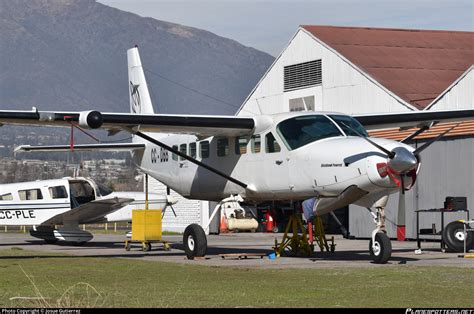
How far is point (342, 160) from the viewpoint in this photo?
21984mm

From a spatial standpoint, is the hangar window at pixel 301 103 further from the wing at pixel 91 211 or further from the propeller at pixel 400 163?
the propeller at pixel 400 163

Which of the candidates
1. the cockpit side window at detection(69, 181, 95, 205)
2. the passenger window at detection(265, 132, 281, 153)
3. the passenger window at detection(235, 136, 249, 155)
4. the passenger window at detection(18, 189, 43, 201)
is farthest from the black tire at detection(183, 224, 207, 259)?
the cockpit side window at detection(69, 181, 95, 205)

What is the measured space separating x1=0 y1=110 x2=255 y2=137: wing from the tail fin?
722cm

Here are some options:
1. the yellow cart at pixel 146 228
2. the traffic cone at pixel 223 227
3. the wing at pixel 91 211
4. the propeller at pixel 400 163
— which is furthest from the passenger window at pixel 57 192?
the traffic cone at pixel 223 227

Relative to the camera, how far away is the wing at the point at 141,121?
23.6 m

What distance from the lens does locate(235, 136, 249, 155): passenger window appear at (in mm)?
25334

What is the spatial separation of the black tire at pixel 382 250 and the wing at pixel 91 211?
44.0 feet

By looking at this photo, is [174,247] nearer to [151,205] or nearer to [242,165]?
[151,205]

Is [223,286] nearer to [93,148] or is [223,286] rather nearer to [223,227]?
[93,148]

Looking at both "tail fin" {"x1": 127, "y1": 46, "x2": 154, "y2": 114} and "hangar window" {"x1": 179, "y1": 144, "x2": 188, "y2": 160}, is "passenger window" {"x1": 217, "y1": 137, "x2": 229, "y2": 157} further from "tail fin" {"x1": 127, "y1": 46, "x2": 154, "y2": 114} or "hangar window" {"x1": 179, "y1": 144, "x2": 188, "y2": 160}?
"tail fin" {"x1": 127, "y1": 46, "x2": 154, "y2": 114}

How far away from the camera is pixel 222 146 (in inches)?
1025

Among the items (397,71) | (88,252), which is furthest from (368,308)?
(397,71)

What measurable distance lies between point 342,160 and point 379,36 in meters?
32.5

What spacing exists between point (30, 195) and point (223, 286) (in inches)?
737
